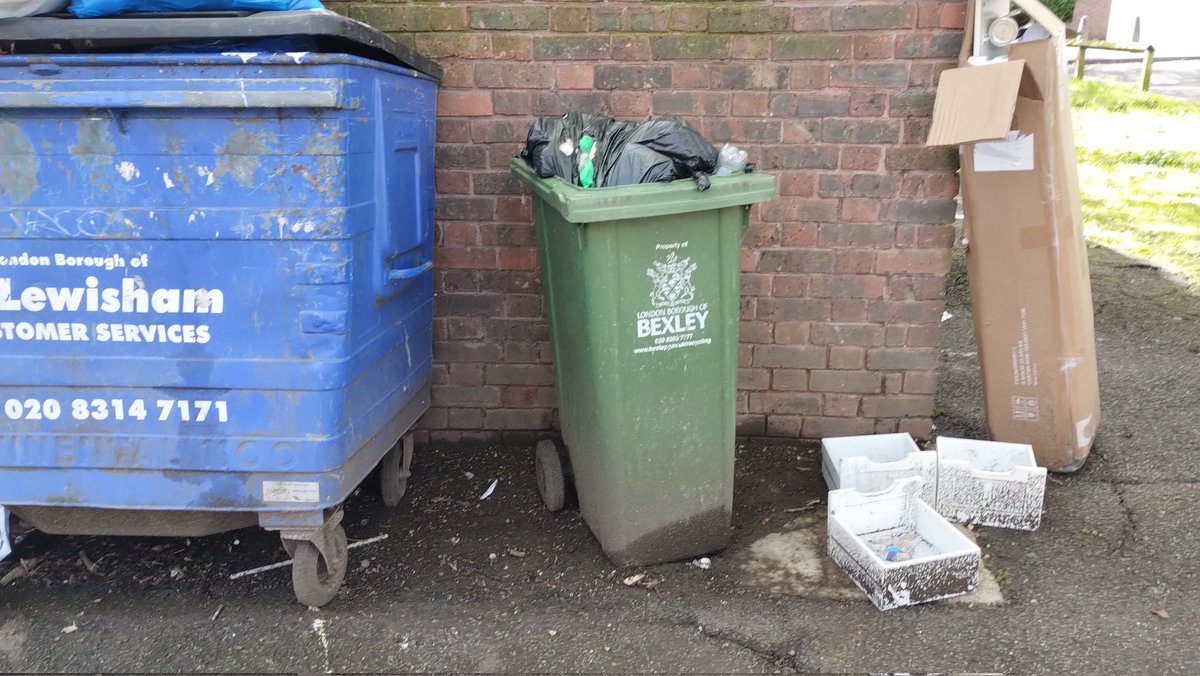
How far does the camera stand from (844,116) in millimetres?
3357

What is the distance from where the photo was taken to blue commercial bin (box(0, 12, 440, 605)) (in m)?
2.25

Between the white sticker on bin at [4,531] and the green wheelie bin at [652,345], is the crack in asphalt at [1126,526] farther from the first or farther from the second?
the white sticker on bin at [4,531]

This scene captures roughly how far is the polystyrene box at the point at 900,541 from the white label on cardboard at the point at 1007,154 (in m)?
1.28

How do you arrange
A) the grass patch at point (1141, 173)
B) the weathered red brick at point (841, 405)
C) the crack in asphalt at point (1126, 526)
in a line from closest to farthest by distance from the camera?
the crack in asphalt at point (1126, 526)
the weathered red brick at point (841, 405)
the grass patch at point (1141, 173)

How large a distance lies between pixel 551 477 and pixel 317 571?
96 cm

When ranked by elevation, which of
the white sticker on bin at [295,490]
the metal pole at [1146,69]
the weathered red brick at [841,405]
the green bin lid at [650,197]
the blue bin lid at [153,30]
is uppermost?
the metal pole at [1146,69]

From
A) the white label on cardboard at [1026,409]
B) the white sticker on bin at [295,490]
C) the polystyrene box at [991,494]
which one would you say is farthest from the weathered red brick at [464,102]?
the white label on cardboard at [1026,409]

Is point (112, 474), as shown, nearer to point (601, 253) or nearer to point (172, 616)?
point (172, 616)

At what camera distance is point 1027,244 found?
3.30 metres

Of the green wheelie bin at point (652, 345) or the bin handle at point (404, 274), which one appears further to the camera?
the bin handle at point (404, 274)

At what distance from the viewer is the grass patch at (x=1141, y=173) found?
701 centimetres

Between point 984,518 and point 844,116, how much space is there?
164cm

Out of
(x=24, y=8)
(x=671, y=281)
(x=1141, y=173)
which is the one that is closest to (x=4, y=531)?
(x=24, y=8)

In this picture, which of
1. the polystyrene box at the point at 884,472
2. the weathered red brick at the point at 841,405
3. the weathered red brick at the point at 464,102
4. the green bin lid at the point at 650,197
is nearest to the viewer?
the green bin lid at the point at 650,197
